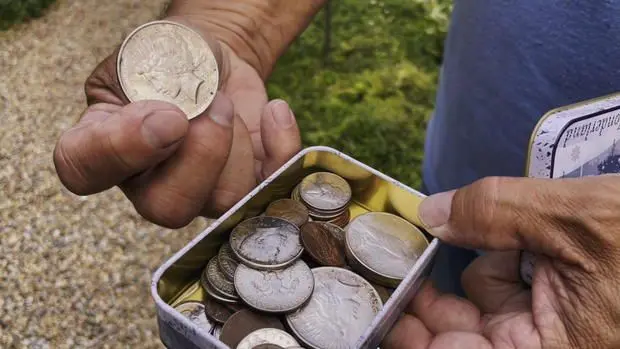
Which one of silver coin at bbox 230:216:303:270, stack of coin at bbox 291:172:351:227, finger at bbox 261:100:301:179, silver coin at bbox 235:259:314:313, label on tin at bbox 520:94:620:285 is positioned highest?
label on tin at bbox 520:94:620:285

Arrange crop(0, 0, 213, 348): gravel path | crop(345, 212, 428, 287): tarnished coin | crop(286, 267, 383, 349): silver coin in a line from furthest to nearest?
crop(0, 0, 213, 348): gravel path, crop(345, 212, 428, 287): tarnished coin, crop(286, 267, 383, 349): silver coin

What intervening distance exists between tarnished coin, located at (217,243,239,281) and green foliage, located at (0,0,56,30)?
3876 millimetres

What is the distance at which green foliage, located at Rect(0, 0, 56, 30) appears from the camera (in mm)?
4484

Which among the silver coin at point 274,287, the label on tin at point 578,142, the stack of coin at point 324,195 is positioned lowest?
the silver coin at point 274,287

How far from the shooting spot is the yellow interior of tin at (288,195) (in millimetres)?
1229

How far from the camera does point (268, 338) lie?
47.6 inches

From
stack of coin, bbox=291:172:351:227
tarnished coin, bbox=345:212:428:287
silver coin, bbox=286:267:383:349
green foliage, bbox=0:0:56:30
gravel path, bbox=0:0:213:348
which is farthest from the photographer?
green foliage, bbox=0:0:56:30

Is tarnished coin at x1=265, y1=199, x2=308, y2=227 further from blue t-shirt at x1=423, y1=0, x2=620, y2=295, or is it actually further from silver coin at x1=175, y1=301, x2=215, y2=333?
blue t-shirt at x1=423, y1=0, x2=620, y2=295

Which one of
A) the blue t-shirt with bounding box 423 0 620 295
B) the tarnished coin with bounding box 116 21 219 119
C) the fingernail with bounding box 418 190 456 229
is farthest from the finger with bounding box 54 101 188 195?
the blue t-shirt with bounding box 423 0 620 295

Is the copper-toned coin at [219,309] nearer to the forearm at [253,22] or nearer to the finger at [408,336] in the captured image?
the finger at [408,336]

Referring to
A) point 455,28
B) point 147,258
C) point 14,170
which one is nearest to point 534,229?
point 455,28

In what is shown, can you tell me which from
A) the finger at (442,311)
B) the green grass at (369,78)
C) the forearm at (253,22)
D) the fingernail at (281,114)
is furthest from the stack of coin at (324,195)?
the green grass at (369,78)

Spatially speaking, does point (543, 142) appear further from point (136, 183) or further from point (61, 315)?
point (61, 315)

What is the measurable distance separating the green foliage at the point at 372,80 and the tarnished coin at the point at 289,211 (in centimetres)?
207
